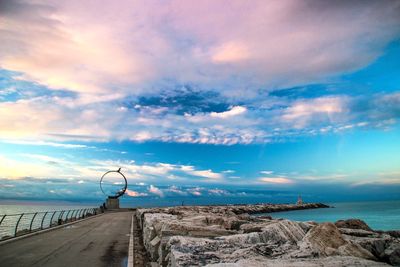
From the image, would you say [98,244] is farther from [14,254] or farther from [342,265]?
[342,265]

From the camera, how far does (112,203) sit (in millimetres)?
59969

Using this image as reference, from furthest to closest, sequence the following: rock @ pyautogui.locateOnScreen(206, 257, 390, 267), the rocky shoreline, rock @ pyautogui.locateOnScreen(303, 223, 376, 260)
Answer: rock @ pyautogui.locateOnScreen(303, 223, 376, 260) → the rocky shoreline → rock @ pyautogui.locateOnScreen(206, 257, 390, 267)

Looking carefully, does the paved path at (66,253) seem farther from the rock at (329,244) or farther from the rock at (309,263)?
the rock at (309,263)

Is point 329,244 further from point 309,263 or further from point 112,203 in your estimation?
point 112,203

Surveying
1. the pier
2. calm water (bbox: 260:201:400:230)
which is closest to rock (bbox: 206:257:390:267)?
the pier

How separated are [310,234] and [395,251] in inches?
74.6

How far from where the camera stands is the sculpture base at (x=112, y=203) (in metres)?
59.4

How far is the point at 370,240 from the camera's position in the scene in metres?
8.45

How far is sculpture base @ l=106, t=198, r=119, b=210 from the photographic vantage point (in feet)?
195

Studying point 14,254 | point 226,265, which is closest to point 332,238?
point 226,265

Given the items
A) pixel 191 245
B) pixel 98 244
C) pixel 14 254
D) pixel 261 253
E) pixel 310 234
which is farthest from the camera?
pixel 98 244

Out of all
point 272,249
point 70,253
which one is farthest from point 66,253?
point 272,249

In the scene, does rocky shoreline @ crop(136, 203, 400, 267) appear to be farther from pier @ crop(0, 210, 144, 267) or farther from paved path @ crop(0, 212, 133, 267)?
paved path @ crop(0, 212, 133, 267)

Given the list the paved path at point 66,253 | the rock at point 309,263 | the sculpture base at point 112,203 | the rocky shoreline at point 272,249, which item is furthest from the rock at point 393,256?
the sculpture base at point 112,203
